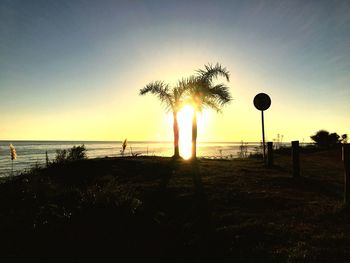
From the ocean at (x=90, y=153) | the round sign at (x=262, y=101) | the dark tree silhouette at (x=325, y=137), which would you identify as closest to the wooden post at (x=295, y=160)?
the round sign at (x=262, y=101)

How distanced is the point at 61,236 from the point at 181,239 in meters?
2.09

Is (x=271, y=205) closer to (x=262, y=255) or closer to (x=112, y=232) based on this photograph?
(x=262, y=255)

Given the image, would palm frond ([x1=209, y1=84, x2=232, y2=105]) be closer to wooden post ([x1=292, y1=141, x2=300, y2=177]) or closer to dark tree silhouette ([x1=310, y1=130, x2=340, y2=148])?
wooden post ([x1=292, y1=141, x2=300, y2=177])

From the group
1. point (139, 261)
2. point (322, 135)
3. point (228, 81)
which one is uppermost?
point (228, 81)

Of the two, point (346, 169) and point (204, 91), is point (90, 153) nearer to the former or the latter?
point (204, 91)

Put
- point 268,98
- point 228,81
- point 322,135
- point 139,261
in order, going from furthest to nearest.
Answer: point 322,135, point 228,81, point 268,98, point 139,261

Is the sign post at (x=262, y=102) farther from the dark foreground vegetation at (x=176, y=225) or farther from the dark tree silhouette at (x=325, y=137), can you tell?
the dark tree silhouette at (x=325, y=137)

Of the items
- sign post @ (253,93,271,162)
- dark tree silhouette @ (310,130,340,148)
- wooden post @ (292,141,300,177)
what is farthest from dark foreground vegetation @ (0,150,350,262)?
dark tree silhouette @ (310,130,340,148)

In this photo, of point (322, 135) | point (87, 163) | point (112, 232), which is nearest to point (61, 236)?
point (112, 232)

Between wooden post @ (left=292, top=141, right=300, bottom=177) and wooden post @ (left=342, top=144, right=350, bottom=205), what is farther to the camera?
wooden post @ (left=292, top=141, right=300, bottom=177)

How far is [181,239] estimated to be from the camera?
16.9 ft

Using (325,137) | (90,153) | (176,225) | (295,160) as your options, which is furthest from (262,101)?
(90,153)

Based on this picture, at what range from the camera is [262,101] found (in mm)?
15320

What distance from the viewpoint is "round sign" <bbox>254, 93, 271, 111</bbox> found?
15230 millimetres
